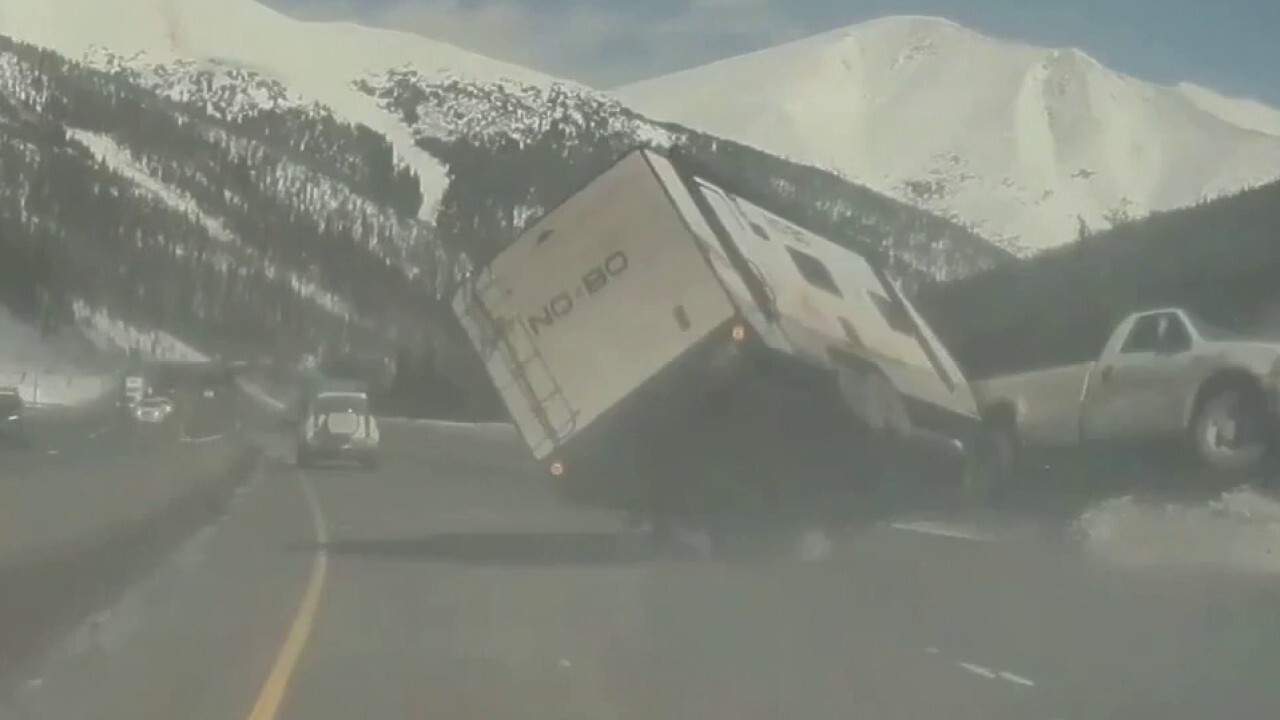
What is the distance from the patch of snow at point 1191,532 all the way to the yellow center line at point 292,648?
23.0 ft

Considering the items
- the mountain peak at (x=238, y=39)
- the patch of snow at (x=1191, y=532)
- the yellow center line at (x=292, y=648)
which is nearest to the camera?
the yellow center line at (x=292, y=648)

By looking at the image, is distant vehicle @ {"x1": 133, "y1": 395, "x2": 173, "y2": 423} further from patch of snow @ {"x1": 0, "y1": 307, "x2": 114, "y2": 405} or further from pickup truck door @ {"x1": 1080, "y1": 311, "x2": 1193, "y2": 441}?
pickup truck door @ {"x1": 1080, "y1": 311, "x2": 1193, "y2": 441}

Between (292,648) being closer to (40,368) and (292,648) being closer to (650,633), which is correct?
(650,633)

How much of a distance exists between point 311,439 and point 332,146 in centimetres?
1390

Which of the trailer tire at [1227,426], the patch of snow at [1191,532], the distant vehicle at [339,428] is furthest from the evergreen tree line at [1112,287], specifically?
the distant vehicle at [339,428]

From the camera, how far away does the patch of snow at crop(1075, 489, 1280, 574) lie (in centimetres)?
1872

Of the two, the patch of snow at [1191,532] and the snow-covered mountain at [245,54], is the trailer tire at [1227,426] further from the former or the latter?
the snow-covered mountain at [245,54]

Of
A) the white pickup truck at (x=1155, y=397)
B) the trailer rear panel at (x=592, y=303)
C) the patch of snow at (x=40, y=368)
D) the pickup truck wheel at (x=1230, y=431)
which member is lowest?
the pickup truck wheel at (x=1230, y=431)

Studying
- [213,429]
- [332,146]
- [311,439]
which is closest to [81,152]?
[332,146]

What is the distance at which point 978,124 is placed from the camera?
23.5 metres

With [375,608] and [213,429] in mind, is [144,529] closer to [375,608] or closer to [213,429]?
[375,608]

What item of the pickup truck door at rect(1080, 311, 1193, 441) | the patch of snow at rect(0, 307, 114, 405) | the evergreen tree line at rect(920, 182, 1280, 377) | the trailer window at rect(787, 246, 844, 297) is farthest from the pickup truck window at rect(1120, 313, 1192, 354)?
the patch of snow at rect(0, 307, 114, 405)

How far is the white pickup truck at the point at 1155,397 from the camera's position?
19172 millimetres

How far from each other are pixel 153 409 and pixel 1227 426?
2154 centimetres
